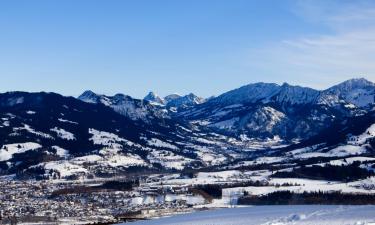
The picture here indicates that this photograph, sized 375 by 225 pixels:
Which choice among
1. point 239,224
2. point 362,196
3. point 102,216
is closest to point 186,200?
point 102,216

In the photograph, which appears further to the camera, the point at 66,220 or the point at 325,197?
the point at 325,197

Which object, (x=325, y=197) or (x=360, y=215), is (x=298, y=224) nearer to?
(x=360, y=215)

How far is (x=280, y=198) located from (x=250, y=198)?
1088 centimetres

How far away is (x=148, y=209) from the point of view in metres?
175

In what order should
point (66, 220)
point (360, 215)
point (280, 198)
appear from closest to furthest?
point (360, 215), point (66, 220), point (280, 198)

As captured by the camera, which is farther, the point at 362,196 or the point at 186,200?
the point at 186,200

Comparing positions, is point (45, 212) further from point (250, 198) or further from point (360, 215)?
point (360, 215)

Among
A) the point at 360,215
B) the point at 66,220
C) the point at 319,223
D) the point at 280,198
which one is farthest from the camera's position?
the point at 280,198

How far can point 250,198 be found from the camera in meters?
195

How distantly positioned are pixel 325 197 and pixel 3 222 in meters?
89.5

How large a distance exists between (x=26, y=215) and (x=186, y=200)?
50275 millimetres

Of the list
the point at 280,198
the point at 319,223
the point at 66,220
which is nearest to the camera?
the point at 319,223

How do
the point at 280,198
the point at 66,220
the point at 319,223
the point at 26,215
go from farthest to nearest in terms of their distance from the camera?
the point at 280,198
the point at 26,215
the point at 66,220
the point at 319,223

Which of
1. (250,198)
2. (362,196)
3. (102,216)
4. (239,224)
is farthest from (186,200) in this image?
(239,224)
